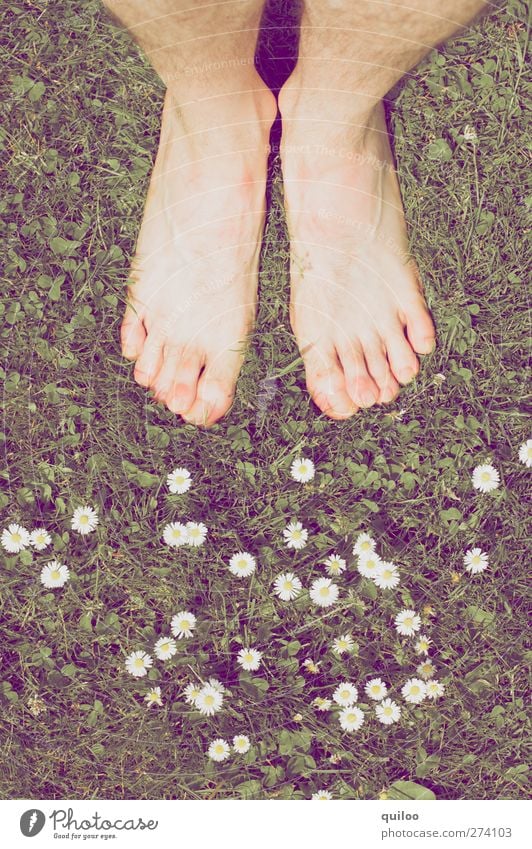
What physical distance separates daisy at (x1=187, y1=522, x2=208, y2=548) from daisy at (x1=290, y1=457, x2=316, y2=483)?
0.72 ft

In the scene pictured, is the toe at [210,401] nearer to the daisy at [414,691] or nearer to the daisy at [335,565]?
the daisy at [335,565]

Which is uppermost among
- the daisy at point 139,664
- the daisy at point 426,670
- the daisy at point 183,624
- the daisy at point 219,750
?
the daisy at point 183,624

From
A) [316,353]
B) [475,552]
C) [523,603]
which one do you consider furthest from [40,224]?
[523,603]

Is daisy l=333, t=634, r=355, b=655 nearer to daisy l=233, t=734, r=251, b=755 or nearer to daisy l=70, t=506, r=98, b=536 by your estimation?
daisy l=233, t=734, r=251, b=755

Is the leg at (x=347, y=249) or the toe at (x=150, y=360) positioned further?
the toe at (x=150, y=360)

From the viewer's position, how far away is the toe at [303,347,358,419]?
144cm

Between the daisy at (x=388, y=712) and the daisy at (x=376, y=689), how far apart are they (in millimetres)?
16

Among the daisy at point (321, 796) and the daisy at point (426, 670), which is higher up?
the daisy at point (426, 670)

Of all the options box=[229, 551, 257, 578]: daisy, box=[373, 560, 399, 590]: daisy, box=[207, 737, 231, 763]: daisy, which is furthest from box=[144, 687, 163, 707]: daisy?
box=[373, 560, 399, 590]: daisy

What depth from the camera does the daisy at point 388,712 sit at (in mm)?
1381

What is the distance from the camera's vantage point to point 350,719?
4.52 feet

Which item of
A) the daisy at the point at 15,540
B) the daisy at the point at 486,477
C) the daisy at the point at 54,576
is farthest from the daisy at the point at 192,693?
the daisy at the point at 486,477

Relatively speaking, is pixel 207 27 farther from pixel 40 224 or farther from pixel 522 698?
pixel 522 698

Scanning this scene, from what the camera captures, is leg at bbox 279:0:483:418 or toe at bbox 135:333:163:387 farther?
toe at bbox 135:333:163:387
